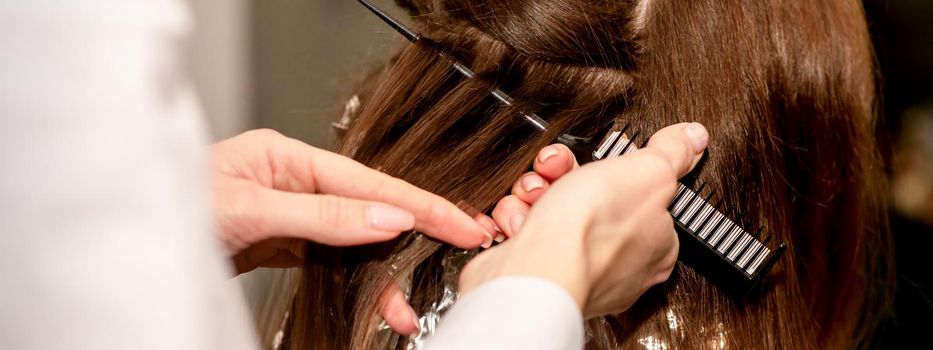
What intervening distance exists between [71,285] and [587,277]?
1.00 ft

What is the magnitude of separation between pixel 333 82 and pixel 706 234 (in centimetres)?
57

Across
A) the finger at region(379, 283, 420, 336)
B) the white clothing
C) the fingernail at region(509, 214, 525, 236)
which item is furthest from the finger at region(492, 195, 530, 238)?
the white clothing

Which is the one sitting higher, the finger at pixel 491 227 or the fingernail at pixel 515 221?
the fingernail at pixel 515 221

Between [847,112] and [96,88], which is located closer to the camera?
[96,88]

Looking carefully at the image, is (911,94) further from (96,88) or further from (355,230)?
(96,88)

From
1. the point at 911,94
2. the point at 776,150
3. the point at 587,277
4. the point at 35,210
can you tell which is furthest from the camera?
the point at 911,94

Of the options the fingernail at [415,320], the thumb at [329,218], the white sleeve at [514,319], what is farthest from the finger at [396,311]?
the white sleeve at [514,319]

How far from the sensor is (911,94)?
3.78ft

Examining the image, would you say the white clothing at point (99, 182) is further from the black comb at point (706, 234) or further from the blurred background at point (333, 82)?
the blurred background at point (333, 82)

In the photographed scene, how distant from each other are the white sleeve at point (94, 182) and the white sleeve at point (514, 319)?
14 centimetres

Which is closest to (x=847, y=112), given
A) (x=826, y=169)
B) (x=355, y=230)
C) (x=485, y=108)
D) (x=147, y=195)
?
(x=826, y=169)

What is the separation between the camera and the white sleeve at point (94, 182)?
1.12ft

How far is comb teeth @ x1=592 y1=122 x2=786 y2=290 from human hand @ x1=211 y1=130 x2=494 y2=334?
0.45ft

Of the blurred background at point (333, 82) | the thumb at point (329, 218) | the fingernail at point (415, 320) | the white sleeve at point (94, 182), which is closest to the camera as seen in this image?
the white sleeve at point (94, 182)
